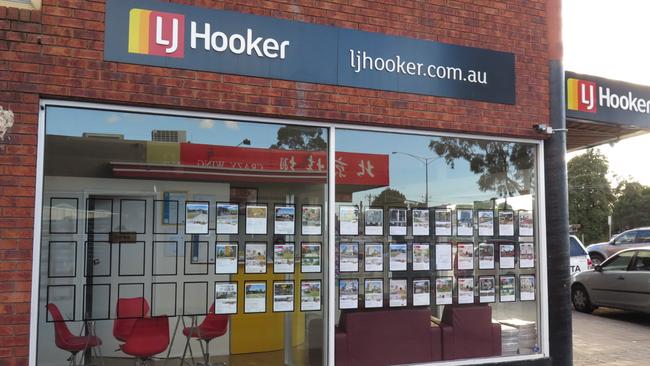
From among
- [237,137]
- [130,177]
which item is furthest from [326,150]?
[130,177]

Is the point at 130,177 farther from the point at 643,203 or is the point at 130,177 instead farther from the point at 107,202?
the point at 643,203

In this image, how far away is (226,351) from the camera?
605 cm

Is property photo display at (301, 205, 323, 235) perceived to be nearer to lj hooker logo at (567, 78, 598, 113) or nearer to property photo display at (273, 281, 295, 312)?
property photo display at (273, 281, 295, 312)

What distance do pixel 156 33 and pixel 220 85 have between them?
674 mm

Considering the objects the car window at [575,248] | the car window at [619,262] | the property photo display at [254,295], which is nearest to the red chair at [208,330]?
the property photo display at [254,295]

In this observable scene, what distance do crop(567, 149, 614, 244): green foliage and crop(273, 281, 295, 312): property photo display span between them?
5752cm

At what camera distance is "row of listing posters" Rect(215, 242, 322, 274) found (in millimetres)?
5418

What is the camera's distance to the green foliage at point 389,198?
19.7 ft

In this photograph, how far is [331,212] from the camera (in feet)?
18.5

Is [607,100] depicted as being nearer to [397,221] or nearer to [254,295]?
[397,221]

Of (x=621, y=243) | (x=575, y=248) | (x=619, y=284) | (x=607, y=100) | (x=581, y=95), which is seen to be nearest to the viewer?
(x=581, y=95)

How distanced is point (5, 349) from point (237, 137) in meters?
2.56

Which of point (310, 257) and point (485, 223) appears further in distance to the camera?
point (485, 223)

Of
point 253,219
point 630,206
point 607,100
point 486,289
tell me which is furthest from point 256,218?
point 630,206
